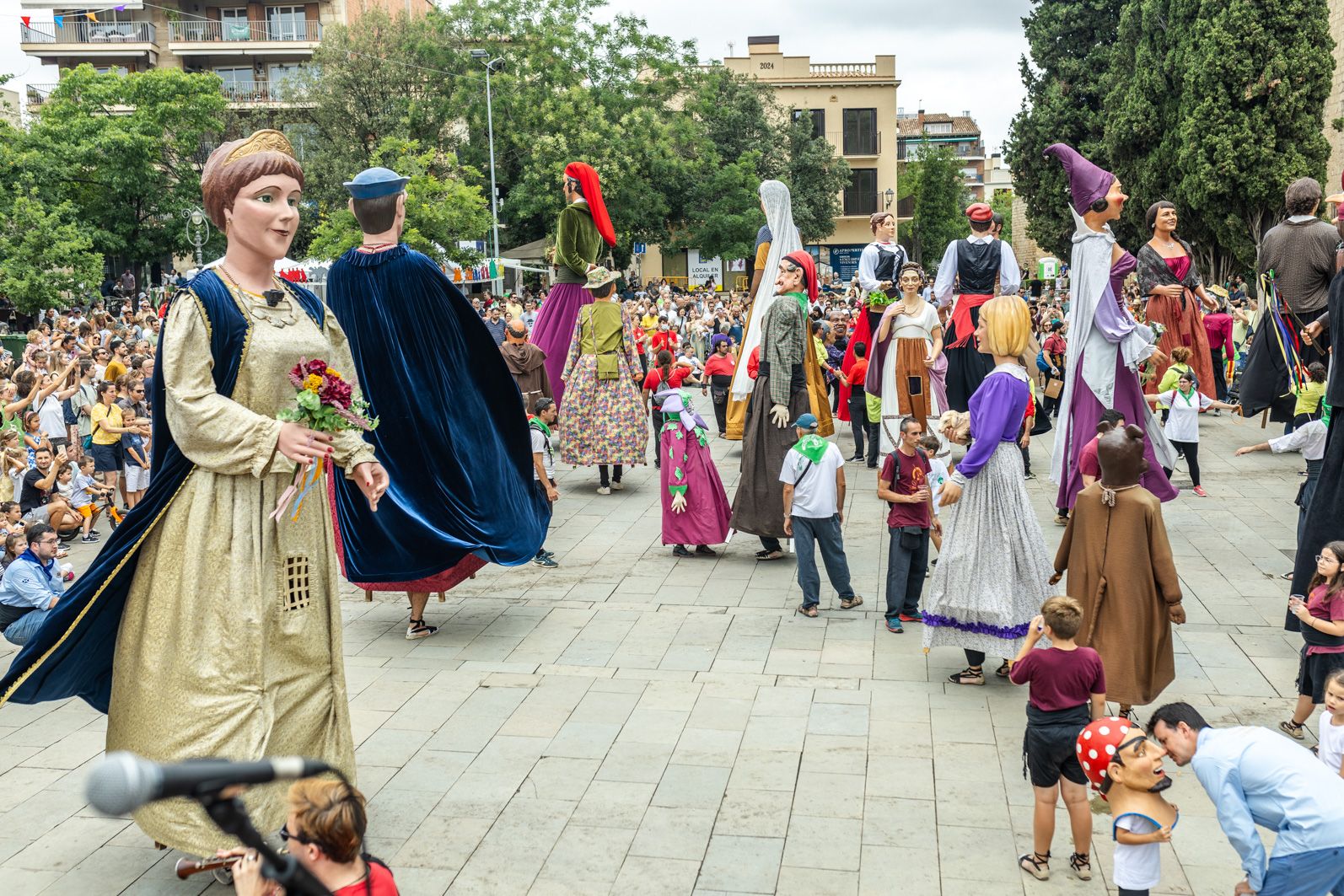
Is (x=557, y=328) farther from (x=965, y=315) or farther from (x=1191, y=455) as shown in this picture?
(x=1191, y=455)

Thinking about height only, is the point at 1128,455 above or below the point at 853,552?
above

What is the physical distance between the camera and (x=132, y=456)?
12.0m

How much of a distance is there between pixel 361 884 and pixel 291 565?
1.79 metres

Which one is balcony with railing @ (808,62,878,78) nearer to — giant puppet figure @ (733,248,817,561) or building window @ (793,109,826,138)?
building window @ (793,109,826,138)

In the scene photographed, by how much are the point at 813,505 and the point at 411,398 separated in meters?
2.70

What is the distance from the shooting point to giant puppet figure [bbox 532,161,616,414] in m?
12.5

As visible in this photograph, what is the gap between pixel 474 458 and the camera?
7348 mm

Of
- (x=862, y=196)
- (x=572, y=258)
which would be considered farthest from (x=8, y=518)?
(x=862, y=196)

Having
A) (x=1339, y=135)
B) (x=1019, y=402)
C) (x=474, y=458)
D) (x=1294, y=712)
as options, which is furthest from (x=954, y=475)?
(x=1339, y=135)

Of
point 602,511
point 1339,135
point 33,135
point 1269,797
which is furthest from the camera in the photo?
point 33,135

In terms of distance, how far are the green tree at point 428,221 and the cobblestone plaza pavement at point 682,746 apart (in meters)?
16.6

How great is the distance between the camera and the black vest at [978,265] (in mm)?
10898

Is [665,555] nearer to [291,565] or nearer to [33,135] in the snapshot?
[291,565]

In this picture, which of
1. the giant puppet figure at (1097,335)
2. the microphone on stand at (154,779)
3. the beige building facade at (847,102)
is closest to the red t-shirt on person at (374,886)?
the microphone on stand at (154,779)
